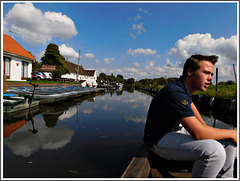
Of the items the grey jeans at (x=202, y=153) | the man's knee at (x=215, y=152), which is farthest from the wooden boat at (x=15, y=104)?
the man's knee at (x=215, y=152)

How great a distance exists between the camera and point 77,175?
93.8 inches

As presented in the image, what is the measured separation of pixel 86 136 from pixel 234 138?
11.9 feet

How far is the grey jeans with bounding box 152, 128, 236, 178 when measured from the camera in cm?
137

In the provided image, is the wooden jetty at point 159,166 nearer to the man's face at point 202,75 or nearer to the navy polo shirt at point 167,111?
the navy polo shirt at point 167,111

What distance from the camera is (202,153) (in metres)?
1.40

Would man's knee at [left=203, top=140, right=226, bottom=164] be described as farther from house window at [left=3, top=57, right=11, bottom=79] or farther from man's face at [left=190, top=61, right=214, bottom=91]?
house window at [left=3, top=57, right=11, bottom=79]

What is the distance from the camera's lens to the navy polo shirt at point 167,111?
4.89 ft

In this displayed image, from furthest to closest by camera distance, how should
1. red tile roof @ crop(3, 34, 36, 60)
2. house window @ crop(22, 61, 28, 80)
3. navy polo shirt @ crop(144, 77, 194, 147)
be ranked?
house window @ crop(22, 61, 28, 80) < red tile roof @ crop(3, 34, 36, 60) < navy polo shirt @ crop(144, 77, 194, 147)

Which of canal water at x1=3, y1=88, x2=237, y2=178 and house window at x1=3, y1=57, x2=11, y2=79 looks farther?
house window at x1=3, y1=57, x2=11, y2=79

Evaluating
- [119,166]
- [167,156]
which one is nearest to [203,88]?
[167,156]

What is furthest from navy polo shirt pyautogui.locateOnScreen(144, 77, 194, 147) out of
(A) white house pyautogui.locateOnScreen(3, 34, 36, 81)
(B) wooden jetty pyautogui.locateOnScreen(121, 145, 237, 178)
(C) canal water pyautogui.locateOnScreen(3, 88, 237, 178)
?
(A) white house pyautogui.locateOnScreen(3, 34, 36, 81)

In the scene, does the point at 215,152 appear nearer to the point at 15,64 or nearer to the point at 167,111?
the point at 167,111

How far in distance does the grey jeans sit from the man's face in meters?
0.66

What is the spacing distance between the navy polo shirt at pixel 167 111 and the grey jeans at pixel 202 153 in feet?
0.30
